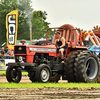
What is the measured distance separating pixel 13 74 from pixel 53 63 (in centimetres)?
168

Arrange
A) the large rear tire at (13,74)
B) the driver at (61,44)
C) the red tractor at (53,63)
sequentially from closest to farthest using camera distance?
1. the red tractor at (53,63)
2. the large rear tire at (13,74)
3. the driver at (61,44)

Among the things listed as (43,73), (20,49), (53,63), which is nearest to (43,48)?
(53,63)

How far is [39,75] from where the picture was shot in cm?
1276

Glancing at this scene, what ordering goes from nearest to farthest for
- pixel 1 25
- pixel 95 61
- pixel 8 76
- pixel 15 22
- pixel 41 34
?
pixel 8 76
pixel 95 61
pixel 15 22
pixel 1 25
pixel 41 34

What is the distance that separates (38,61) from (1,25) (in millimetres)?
54502

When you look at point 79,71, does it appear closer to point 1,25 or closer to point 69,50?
point 69,50

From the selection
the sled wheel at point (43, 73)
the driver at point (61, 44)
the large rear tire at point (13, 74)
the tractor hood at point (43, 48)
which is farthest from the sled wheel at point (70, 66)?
the large rear tire at point (13, 74)

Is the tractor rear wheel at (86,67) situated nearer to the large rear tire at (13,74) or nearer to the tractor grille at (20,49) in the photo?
the tractor grille at (20,49)

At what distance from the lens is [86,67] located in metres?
14.5

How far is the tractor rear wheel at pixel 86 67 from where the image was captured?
541 inches

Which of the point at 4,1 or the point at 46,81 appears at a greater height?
the point at 4,1

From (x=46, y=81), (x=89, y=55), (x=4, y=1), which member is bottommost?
(x=46, y=81)

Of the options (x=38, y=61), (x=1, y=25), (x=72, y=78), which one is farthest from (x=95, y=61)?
(x=1, y=25)

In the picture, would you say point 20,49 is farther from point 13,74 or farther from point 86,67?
point 86,67
